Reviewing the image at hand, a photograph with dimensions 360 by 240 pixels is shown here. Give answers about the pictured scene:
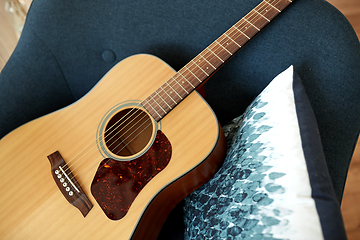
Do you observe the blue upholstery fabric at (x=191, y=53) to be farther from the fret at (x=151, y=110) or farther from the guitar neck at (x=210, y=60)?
the fret at (x=151, y=110)

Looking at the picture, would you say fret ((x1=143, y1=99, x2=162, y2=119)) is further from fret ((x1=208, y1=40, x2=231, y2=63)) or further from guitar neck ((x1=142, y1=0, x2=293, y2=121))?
fret ((x1=208, y1=40, x2=231, y2=63))

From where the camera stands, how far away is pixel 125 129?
2.54 feet

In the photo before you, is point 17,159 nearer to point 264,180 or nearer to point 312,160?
point 264,180

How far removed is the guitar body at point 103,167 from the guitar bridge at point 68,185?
0.01 metres

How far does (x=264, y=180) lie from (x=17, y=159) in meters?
→ 0.76

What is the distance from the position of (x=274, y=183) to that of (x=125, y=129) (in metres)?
0.51

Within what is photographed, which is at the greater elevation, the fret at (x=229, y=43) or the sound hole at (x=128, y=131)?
the fret at (x=229, y=43)

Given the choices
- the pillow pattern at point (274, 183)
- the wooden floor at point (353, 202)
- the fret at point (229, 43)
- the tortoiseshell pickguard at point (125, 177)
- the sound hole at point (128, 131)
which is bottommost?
the wooden floor at point (353, 202)

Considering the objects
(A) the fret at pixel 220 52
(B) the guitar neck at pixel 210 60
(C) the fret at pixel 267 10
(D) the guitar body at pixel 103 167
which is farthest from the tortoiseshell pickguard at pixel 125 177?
(C) the fret at pixel 267 10

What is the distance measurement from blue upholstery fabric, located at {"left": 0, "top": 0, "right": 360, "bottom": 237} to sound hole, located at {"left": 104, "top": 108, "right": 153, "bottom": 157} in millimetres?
288

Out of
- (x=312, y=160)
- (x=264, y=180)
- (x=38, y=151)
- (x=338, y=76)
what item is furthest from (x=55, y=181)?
(x=338, y=76)

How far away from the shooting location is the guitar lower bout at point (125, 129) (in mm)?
724

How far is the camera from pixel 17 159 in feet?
2.33

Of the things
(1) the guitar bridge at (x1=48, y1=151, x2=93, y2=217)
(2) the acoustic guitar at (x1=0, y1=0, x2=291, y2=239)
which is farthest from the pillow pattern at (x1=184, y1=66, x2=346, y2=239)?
(1) the guitar bridge at (x1=48, y1=151, x2=93, y2=217)
